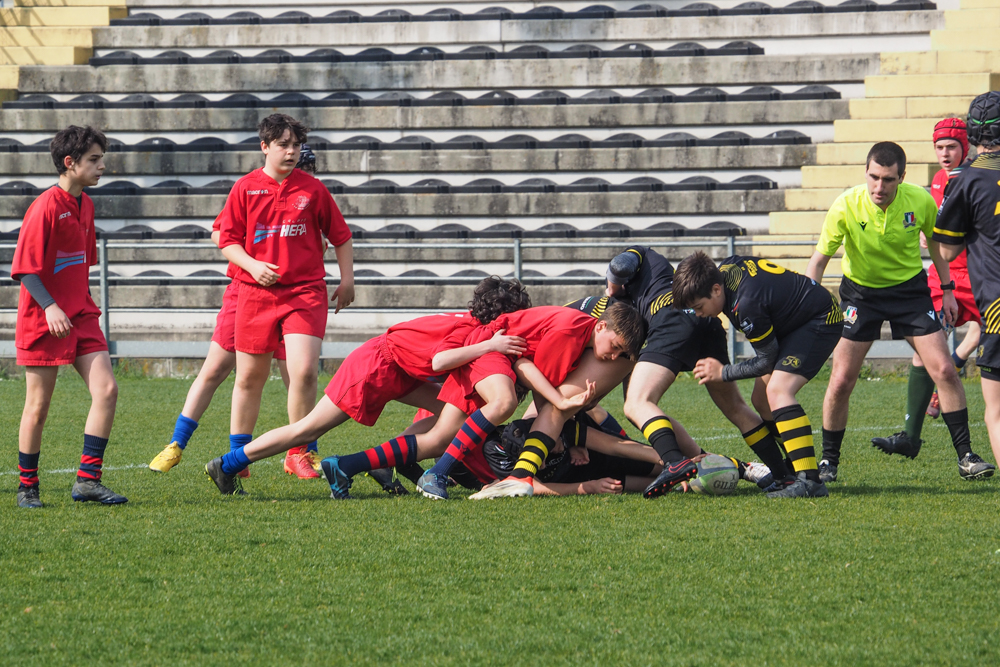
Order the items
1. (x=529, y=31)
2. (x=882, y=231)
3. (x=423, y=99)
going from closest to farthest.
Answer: (x=882, y=231)
(x=423, y=99)
(x=529, y=31)

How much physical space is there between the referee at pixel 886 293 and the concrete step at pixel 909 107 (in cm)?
899

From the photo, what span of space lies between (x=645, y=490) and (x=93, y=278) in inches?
394

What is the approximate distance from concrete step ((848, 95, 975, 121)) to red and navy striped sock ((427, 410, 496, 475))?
35.4ft

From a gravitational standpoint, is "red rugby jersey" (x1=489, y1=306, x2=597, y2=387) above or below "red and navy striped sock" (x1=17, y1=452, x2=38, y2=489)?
above

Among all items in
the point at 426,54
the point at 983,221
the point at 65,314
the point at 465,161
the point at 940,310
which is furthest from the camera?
the point at 426,54

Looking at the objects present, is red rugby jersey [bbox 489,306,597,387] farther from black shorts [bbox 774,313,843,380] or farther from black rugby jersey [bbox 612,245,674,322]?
black shorts [bbox 774,313,843,380]

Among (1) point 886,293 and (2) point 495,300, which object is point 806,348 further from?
(2) point 495,300

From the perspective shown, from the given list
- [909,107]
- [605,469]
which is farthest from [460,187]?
[605,469]

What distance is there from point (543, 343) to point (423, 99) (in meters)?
11.4

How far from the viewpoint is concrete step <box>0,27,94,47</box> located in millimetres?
17891

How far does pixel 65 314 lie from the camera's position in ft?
16.3

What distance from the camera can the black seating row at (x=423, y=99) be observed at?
15266 mm

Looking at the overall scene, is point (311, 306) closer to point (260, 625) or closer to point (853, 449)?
point (260, 625)

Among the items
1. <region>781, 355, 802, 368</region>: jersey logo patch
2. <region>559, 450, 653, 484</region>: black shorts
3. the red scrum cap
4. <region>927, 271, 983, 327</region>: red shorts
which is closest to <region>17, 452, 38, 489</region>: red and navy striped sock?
<region>559, 450, 653, 484</region>: black shorts
